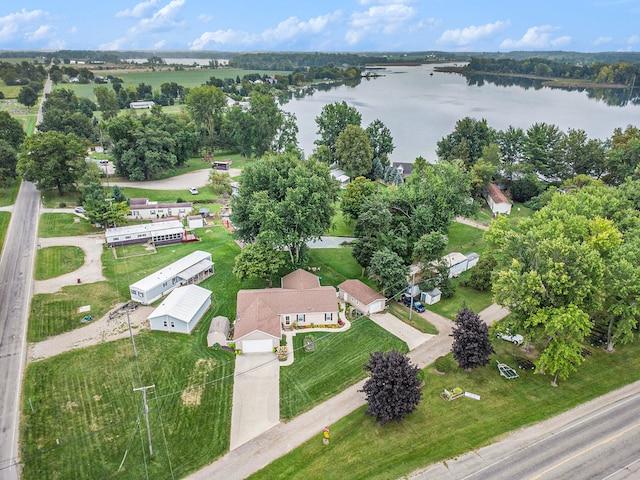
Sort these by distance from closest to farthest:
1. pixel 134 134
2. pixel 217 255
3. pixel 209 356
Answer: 1. pixel 209 356
2. pixel 217 255
3. pixel 134 134

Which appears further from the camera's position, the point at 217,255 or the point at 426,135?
the point at 426,135

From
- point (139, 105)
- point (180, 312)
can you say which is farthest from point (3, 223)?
point (139, 105)

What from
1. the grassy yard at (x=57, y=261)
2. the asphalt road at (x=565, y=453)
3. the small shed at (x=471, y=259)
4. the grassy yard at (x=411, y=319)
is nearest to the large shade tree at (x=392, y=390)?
the asphalt road at (x=565, y=453)

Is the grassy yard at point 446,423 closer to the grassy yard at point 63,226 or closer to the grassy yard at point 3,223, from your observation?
the grassy yard at point 63,226

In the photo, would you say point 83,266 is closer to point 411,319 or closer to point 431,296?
point 411,319

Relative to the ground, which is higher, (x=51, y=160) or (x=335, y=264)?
(x=51, y=160)

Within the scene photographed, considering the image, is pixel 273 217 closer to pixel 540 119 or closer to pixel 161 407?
pixel 161 407

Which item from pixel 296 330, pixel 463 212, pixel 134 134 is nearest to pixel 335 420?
pixel 296 330
